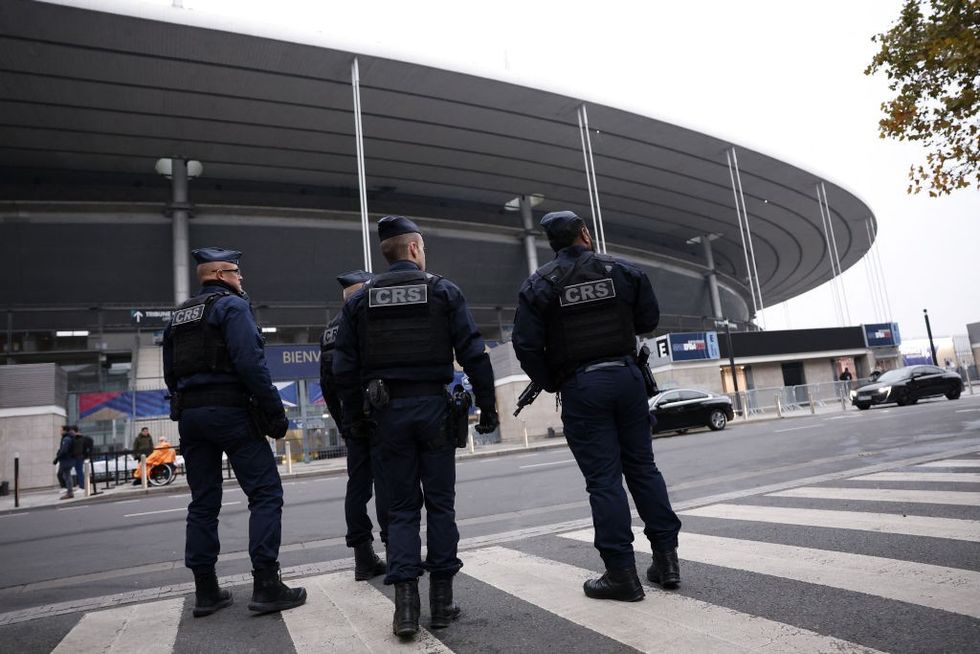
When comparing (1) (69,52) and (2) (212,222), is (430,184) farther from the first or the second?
(1) (69,52)

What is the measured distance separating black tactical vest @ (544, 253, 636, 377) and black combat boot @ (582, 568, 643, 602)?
1081 millimetres

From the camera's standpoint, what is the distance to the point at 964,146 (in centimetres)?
936

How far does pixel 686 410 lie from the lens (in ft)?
62.8

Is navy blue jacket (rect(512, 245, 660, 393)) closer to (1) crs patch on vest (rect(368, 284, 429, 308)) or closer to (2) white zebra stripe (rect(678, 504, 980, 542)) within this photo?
(1) crs patch on vest (rect(368, 284, 429, 308))

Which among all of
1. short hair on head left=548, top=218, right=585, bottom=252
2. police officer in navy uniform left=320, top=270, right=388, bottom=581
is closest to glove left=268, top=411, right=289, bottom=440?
police officer in navy uniform left=320, top=270, right=388, bottom=581

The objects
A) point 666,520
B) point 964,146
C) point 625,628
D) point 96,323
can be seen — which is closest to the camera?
point 625,628

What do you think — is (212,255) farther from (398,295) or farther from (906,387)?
(906,387)

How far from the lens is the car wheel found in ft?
62.9

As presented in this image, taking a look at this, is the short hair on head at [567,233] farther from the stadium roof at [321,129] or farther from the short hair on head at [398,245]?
the stadium roof at [321,129]

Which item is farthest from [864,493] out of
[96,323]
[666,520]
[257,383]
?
[96,323]

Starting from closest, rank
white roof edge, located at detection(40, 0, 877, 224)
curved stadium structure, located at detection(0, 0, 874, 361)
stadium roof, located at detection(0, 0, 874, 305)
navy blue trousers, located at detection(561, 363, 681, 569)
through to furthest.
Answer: navy blue trousers, located at detection(561, 363, 681, 569) → white roof edge, located at detection(40, 0, 877, 224) → stadium roof, located at detection(0, 0, 874, 305) → curved stadium structure, located at detection(0, 0, 874, 361)

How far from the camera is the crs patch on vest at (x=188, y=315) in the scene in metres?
3.82

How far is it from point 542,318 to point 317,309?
3124cm

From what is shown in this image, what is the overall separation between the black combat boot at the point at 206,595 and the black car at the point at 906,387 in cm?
2232
